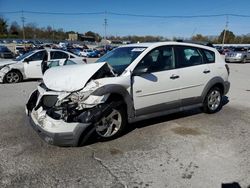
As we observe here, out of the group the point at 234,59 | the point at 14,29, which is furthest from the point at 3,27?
the point at 234,59

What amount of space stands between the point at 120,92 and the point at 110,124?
565 mm

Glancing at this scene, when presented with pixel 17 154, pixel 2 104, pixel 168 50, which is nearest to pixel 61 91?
pixel 17 154

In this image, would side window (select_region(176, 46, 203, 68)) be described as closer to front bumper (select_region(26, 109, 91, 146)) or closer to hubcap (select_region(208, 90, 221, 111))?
hubcap (select_region(208, 90, 221, 111))

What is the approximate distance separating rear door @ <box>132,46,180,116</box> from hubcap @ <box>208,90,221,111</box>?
1.17 metres

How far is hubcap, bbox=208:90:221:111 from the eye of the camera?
20.3ft

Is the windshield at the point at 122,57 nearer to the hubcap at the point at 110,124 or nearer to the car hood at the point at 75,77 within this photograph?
the car hood at the point at 75,77

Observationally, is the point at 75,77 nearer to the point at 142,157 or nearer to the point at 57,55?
the point at 142,157

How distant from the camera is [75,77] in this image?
4.36 meters

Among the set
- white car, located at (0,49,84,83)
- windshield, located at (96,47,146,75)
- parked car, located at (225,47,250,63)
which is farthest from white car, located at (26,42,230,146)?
parked car, located at (225,47,250,63)

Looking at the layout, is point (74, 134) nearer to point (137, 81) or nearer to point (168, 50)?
point (137, 81)

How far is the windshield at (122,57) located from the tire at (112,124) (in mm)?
689

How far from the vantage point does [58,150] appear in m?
4.13

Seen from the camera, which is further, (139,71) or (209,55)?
(209,55)

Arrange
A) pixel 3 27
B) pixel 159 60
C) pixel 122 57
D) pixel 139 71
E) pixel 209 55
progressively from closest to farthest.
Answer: pixel 139 71 < pixel 159 60 < pixel 122 57 < pixel 209 55 < pixel 3 27
